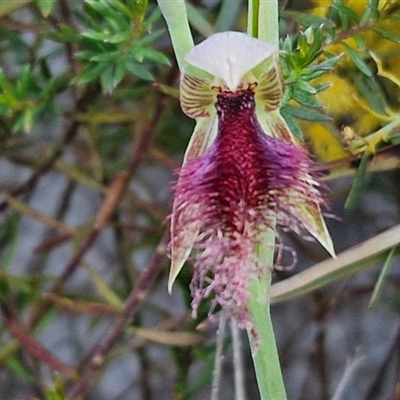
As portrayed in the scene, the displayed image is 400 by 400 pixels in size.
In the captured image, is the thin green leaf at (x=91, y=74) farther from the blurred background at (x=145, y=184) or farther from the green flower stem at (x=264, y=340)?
the green flower stem at (x=264, y=340)

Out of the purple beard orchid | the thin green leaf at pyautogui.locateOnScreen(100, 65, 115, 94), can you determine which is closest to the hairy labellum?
the purple beard orchid

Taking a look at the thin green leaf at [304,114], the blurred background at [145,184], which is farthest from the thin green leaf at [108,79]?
the thin green leaf at [304,114]

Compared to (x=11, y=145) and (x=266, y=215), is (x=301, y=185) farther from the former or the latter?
(x=11, y=145)

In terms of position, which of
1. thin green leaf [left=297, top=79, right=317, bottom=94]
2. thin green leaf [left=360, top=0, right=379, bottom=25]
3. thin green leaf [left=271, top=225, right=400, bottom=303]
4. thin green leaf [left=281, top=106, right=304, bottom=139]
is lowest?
thin green leaf [left=271, top=225, right=400, bottom=303]

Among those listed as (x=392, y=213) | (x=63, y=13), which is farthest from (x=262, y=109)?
(x=392, y=213)

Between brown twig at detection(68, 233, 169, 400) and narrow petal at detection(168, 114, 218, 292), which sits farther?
brown twig at detection(68, 233, 169, 400)

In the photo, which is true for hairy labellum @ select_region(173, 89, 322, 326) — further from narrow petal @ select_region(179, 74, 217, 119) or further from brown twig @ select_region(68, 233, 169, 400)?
brown twig @ select_region(68, 233, 169, 400)
